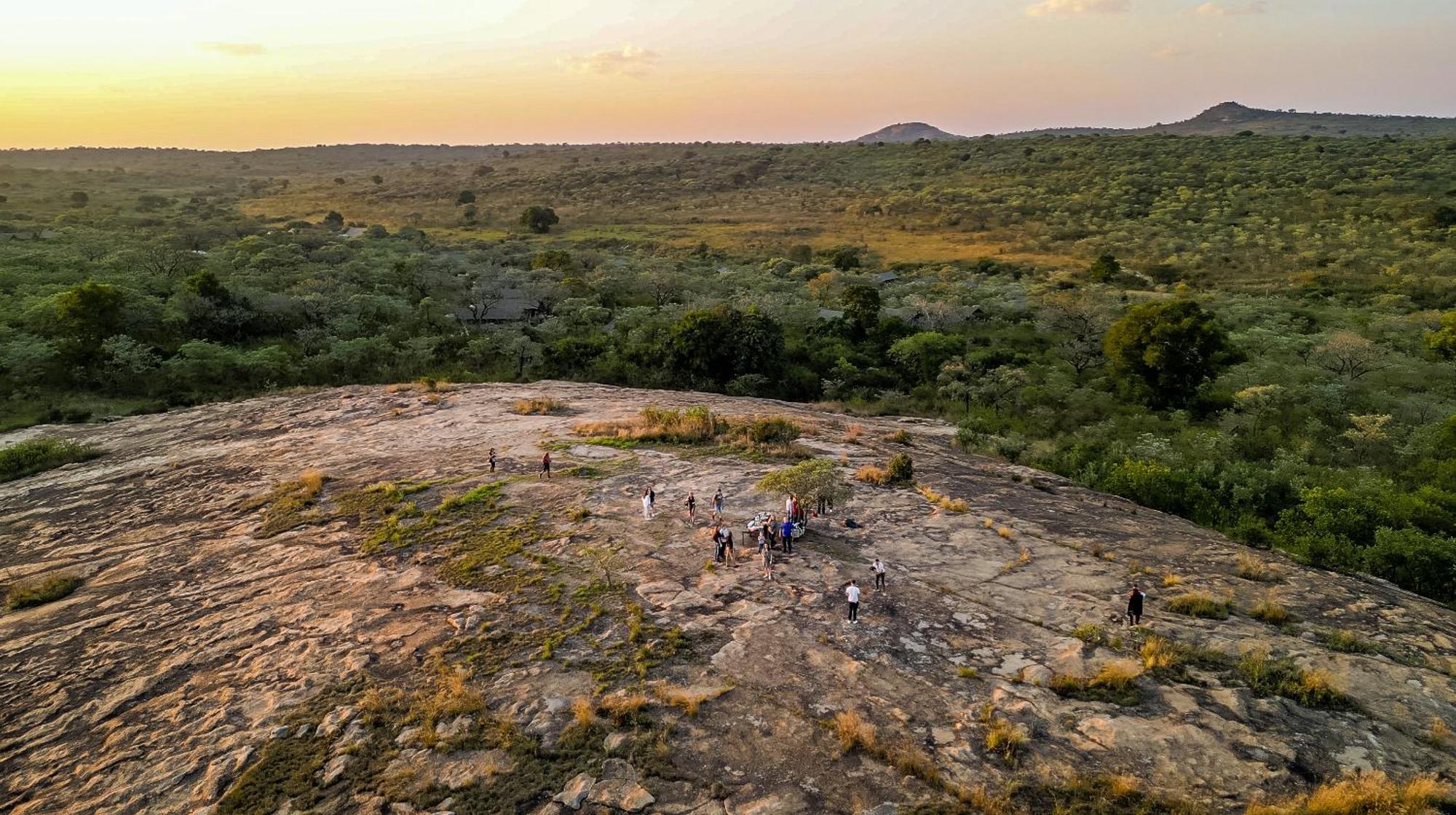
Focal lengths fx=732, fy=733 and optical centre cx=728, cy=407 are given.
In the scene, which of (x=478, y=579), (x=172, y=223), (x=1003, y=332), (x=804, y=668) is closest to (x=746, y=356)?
(x=1003, y=332)

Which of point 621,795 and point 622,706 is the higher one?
point 622,706

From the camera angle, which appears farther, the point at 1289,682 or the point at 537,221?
the point at 537,221

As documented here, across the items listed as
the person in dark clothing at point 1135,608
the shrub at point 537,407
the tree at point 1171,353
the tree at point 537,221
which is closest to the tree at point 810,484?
the person in dark clothing at point 1135,608

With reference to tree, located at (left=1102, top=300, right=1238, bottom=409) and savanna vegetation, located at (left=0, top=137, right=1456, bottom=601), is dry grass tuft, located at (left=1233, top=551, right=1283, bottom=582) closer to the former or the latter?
savanna vegetation, located at (left=0, top=137, right=1456, bottom=601)

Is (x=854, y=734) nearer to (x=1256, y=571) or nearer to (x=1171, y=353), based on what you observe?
(x=1256, y=571)

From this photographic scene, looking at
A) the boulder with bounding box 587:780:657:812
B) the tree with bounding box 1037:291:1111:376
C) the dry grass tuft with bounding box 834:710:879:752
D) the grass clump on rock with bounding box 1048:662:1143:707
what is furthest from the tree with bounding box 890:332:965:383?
the boulder with bounding box 587:780:657:812

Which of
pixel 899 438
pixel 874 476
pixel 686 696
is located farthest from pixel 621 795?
pixel 899 438

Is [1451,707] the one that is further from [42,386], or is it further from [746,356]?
[42,386]
